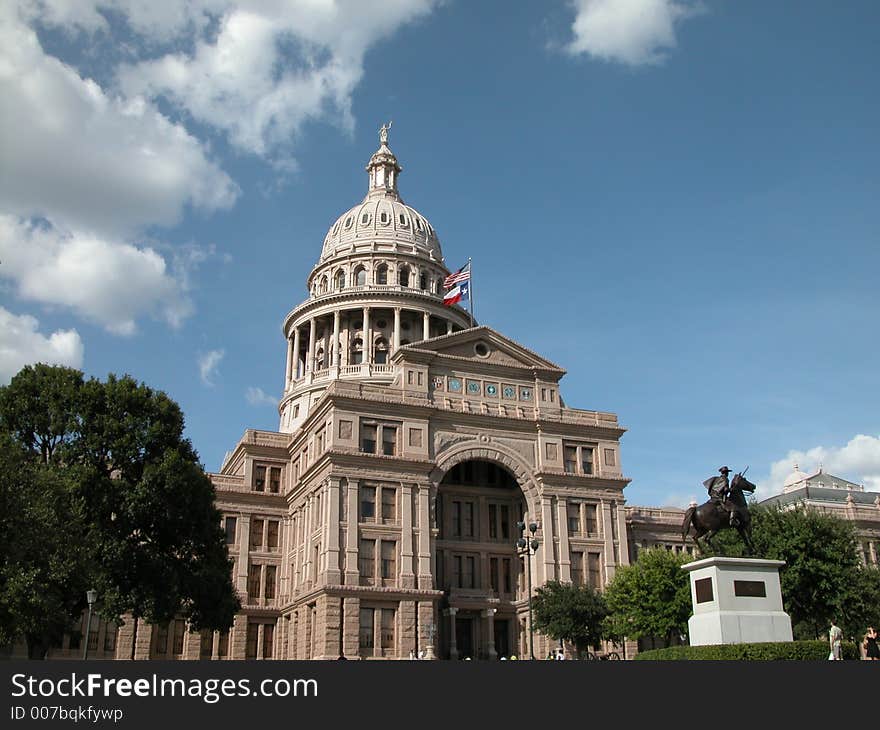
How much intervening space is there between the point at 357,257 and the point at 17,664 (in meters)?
82.0

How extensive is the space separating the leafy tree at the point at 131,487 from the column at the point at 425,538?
14.9m

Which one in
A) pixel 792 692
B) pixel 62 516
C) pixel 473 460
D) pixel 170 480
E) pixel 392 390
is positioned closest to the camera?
pixel 792 692

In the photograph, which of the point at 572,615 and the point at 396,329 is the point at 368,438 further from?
the point at 396,329

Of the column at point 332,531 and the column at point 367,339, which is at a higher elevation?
the column at point 367,339

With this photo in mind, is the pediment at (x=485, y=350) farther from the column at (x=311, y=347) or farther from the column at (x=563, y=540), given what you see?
the column at (x=311, y=347)

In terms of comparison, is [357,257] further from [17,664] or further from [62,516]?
[17,664]

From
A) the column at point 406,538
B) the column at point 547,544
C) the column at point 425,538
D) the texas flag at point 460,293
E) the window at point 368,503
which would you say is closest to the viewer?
the column at point 406,538

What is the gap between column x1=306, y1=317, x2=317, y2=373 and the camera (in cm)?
9050

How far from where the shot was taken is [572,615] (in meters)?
56.2

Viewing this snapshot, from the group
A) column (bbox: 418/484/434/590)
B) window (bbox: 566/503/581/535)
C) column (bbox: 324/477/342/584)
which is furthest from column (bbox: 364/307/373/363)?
column (bbox: 324/477/342/584)

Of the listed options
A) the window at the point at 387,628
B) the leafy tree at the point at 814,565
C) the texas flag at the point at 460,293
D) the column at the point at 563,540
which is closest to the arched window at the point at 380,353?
the texas flag at the point at 460,293

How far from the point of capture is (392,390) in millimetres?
64188

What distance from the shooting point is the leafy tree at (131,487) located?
45188 mm

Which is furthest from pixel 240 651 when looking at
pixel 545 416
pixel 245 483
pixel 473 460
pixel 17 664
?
pixel 17 664
